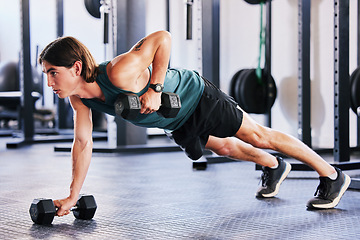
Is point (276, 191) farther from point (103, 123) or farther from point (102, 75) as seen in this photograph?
point (103, 123)

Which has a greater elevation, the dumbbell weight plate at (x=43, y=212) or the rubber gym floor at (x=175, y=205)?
the dumbbell weight plate at (x=43, y=212)

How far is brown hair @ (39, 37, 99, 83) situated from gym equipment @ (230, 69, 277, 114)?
9.67ft

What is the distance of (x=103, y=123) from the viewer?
6.86 m

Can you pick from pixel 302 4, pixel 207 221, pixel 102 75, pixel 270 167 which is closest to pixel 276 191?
pixel 270 167

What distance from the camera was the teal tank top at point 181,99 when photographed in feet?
5.51

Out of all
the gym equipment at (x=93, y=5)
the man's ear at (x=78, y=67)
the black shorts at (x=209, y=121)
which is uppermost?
the gym equipment at (x=93, y=5)

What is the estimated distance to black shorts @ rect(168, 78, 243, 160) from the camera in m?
1.80

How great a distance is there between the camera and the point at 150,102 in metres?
1.57

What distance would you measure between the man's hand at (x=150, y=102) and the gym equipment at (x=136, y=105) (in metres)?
0.02

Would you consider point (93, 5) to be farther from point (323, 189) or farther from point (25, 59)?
point (323, 189)

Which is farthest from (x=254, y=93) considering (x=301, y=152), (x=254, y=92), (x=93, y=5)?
(x=301, y=152)

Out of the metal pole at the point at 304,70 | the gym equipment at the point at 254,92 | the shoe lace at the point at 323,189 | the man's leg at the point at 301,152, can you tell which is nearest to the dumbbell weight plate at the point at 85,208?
the man's leg at the point at 301,152

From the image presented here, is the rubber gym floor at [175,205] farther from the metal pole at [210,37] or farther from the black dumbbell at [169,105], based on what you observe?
the metal pole at [210,37]

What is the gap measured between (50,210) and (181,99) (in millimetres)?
588
